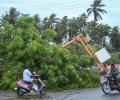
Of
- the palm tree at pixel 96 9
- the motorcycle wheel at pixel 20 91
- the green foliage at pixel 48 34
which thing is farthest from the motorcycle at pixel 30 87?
the palm tree at pixel 96 9

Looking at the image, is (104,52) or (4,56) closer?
(4,56)

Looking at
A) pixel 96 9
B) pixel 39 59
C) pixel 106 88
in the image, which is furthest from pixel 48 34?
pixel 96 9

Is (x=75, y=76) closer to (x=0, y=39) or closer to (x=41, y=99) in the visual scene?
(x=0, y=39)

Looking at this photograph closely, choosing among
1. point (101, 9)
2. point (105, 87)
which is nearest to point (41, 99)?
point (105, 87)

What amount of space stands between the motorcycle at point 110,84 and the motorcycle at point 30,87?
3576 millimetres

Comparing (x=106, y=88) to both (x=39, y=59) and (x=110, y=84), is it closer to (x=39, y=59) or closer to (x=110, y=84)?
(x=110, y=84)

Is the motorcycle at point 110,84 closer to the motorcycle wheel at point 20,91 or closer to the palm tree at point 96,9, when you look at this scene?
the motorcycle wheel at point 20,91

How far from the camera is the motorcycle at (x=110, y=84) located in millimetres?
27827

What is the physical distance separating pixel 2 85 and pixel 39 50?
11.4 ft

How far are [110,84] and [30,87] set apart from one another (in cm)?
457

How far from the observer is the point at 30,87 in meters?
28.1

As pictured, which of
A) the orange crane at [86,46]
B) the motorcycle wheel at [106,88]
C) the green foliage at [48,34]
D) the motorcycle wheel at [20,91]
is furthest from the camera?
the orange crane at [86,46]

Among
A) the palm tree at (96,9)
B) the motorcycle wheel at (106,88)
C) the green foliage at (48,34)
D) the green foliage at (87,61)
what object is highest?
the palm tree at (96,9)

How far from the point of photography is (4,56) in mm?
35812
